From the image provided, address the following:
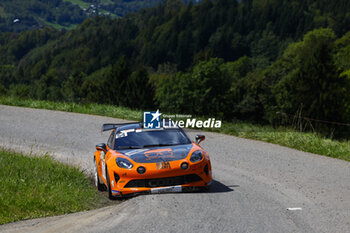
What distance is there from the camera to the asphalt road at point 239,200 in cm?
575

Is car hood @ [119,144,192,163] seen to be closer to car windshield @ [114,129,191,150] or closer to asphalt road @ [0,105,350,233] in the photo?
car windshield @ [114,129,191,150]

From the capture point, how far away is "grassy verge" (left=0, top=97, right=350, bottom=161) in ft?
43.4

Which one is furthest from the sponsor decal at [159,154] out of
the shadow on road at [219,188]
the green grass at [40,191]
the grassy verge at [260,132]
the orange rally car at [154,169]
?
the grassy verge at [260,132]

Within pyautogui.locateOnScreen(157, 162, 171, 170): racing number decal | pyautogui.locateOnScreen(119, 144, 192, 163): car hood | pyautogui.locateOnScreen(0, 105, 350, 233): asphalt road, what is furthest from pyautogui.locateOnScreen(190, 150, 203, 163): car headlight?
pyautogui.locateOnScreen(0, 105, 350, 233): asphalt road

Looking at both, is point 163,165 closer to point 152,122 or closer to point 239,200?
point 239,200

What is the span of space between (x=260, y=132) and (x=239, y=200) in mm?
8844

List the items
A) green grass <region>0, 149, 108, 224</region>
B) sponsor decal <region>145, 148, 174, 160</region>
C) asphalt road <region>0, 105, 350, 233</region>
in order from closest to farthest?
1. asphalt road <region>0, 105, 350, 233</region>
2. green grass <region>0, 149, 108, 224</region>
3. sponsor decal <region>145, 148, 174, 160</region>

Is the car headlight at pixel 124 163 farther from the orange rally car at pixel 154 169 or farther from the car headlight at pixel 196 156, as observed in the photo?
the car headlight at pixel 196 156

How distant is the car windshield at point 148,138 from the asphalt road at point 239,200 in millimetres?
1176

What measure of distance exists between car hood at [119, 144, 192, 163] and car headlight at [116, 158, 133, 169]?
0.38 ft

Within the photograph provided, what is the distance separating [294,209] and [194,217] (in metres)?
1.67

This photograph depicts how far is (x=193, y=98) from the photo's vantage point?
3597 inches

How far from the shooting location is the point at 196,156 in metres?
8.09

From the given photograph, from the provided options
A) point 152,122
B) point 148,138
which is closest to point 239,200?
point 148,138
